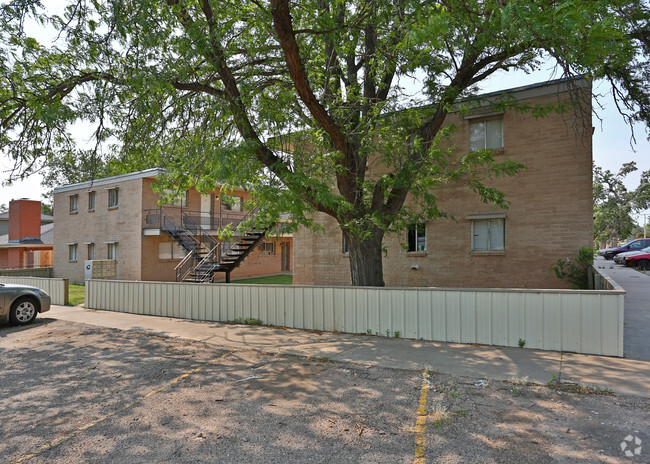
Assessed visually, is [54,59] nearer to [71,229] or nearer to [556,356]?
[556,356]

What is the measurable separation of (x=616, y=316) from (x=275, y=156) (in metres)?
7.44

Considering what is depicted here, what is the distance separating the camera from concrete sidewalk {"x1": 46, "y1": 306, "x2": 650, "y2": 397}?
562 cm

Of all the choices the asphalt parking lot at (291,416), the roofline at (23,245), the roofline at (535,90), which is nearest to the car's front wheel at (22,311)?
the asphalt parking lot at (291,416)

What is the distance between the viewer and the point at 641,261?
25.0 metres

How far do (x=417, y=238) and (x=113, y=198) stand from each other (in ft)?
57.7

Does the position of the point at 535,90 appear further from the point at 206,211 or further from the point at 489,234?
the point at 206,211

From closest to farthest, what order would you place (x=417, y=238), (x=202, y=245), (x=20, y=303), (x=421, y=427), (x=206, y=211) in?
1. (x=421, y=427)
2. (x=20, y=303)
3. (x=417, y=238)
4. (x=202, y=245)
5. (x=206, y=211)

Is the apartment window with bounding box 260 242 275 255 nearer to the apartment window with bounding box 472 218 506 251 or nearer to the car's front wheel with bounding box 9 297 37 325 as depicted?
the apartment window with bounding box 472 218 506 251

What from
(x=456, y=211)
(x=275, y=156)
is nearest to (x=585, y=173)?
(x=456, y=211)

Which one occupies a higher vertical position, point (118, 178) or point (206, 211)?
point (118, 178)

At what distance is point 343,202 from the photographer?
8.46 meters

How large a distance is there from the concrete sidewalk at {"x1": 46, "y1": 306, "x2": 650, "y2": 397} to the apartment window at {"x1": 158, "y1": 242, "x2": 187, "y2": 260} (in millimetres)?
12810

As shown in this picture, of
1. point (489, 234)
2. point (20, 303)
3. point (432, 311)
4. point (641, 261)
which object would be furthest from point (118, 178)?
point (641, 261)

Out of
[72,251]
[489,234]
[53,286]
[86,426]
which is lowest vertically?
[86,426]
